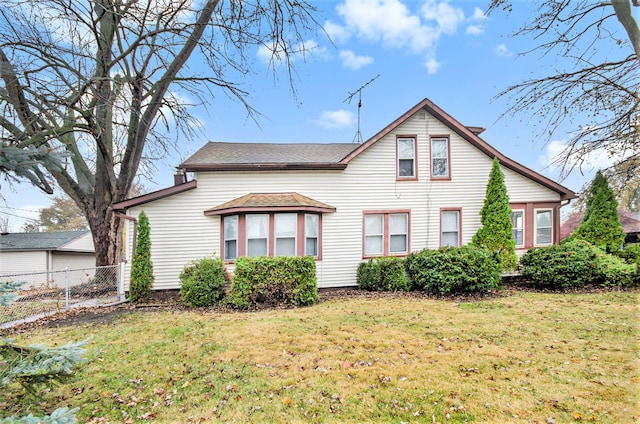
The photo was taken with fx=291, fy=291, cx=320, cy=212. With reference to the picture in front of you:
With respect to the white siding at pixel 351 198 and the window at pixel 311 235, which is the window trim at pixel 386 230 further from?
the window at pixel 311 235

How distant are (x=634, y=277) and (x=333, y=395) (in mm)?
11260

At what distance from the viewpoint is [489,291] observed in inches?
366

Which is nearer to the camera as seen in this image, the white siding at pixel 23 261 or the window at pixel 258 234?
the window at pixel 258 234

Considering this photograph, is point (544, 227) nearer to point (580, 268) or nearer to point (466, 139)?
point (580, 268)

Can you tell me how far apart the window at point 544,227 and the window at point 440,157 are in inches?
169

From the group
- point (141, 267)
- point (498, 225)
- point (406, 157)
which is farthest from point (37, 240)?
point (498, 225)

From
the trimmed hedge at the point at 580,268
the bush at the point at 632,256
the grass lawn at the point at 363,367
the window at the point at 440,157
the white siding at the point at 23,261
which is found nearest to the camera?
the grass lawn at the point at 363,367

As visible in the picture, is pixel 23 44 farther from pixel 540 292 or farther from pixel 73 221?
pixel 73 221

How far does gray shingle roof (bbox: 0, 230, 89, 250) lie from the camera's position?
19.8m

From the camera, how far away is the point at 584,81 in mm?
8141

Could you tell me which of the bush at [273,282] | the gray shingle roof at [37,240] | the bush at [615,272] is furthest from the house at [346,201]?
the gray shingle roof at [37,240]

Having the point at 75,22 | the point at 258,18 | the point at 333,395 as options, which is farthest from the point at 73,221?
the point at 333,395

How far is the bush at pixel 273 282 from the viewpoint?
8094 millimetres

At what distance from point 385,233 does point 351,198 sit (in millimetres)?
1863
